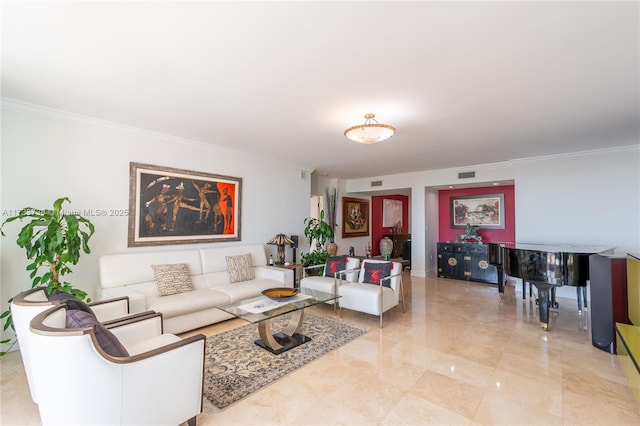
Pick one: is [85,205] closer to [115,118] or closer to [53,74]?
[115,118]

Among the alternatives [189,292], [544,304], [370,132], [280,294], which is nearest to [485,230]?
[544,304]

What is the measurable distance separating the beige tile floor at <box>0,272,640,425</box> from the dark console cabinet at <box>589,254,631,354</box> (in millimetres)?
164

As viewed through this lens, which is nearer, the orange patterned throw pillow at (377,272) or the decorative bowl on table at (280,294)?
the decorative bowl on table at (280,294)

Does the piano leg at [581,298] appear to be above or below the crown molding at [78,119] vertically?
below

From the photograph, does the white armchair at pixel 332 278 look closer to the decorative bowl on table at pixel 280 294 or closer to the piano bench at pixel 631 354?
the decorative bowl on table at pixel 280 294

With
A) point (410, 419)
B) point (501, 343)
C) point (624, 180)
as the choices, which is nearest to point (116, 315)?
point (410, 419)

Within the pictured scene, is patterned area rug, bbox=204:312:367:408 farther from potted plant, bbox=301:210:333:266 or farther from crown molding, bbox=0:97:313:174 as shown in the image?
crown molding, bbox=0:97:313:174

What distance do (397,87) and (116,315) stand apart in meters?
3.51

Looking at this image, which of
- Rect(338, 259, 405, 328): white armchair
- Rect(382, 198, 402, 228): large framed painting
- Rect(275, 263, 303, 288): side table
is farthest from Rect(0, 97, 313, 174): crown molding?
Rect(382, 198, 402, 228): large framed painting

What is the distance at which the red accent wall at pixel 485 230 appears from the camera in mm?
6750

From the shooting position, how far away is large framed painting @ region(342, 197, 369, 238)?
830 cm

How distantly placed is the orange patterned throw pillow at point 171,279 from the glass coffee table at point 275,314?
1.06m

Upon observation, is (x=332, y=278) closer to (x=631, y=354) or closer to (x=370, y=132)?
(x=370, y=132)

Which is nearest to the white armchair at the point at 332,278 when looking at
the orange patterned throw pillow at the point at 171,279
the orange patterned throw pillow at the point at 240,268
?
the orange patterned throw pillow at the point at 240,268
